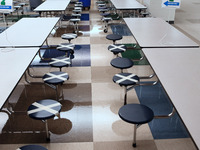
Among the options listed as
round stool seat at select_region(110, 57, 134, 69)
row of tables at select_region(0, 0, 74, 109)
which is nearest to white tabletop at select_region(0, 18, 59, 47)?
row of tables at select_region(0, 0, 74, 109)

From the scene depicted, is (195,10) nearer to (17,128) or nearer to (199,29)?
(199,29)

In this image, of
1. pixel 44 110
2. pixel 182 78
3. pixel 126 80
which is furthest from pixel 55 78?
pixel 182 78

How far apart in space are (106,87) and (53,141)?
5.19 feet

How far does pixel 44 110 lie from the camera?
2674mm

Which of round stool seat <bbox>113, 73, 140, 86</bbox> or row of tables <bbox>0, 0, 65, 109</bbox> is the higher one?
row of tables <bbox>0, 0, 65, 109</bbox>

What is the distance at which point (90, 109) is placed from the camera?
3.59 metres

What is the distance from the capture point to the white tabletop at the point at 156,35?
369 cm

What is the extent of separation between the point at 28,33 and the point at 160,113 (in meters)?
2.74

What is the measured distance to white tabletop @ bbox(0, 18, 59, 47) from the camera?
12.3 ft

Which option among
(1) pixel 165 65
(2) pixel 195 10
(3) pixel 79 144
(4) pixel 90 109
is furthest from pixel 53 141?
(2) pixel 195 10

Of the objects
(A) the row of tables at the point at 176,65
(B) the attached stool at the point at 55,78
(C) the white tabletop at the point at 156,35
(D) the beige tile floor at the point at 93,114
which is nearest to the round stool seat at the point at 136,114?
(A) the row of tables at the point at 176,65

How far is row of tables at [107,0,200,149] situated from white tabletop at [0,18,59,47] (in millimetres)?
1700

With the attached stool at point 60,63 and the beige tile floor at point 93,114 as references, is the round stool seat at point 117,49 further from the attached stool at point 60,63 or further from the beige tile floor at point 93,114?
the attached stool at point 60,63

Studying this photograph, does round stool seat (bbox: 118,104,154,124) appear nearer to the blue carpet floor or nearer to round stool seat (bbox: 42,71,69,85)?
the blue carpet floor
